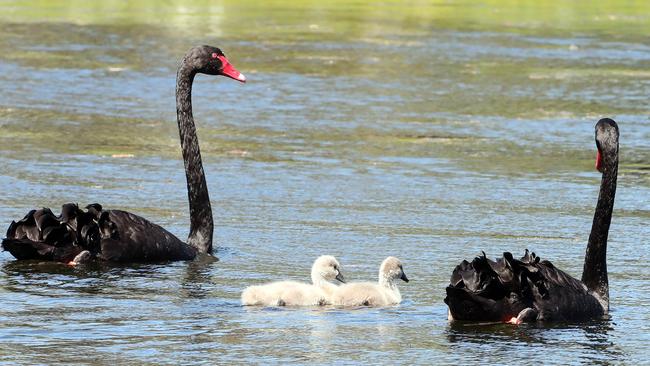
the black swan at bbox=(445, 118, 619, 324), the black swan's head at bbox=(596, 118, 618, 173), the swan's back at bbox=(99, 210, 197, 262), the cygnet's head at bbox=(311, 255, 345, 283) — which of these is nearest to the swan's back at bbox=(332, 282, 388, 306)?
the cygnet's head at bbox=(311, 255, 345, 283)

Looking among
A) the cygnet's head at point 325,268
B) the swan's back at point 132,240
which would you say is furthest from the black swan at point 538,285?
the swan's back at point 132,240

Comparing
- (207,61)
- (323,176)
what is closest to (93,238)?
(207,61)

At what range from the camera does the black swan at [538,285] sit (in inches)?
271

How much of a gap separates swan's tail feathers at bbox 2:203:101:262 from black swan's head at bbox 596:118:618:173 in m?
2.79

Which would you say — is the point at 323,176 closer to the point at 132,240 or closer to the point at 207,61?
the point at 207,61

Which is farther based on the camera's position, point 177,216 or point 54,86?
point 54,86

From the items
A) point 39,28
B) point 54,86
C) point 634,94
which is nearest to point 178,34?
point 39,28

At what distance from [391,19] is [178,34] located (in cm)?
627

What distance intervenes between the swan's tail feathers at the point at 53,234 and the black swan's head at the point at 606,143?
279cm

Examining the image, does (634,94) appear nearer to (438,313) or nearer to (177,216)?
(177,216)

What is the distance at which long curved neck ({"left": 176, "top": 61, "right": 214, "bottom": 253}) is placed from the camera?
29.5 ft

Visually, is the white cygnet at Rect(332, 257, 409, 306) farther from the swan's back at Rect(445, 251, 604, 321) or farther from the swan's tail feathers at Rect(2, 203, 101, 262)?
the swan's tail feathers at Rect(2, 203, 101, 262)

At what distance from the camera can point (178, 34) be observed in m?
24.5

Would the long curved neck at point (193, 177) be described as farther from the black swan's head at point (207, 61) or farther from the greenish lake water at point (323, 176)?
the greenish lake water at point (323, 176)
